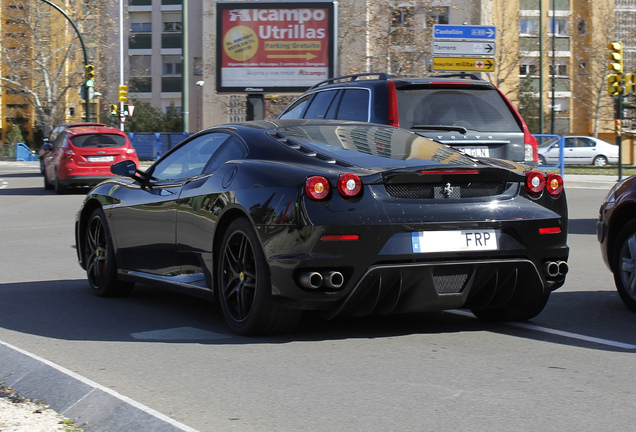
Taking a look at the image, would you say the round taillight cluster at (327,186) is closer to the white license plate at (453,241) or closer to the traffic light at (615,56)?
the white license plate at (453,241)

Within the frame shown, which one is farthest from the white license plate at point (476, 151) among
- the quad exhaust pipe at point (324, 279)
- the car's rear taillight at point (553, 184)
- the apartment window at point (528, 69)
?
the apartment window at point (528, 69)

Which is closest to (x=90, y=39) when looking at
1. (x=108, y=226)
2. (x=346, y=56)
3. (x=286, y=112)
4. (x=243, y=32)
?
(x=346, y=56)

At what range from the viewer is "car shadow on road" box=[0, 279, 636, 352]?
6122 mm

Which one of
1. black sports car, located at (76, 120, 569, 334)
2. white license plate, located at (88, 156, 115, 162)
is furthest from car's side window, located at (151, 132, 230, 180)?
white license plate, located at (88, 156, 115, 162)

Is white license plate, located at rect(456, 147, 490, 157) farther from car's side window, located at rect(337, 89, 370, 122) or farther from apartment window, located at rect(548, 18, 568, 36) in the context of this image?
apartment window, located at rect(548, 18, 568, 36)

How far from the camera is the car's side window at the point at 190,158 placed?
22.3 ft

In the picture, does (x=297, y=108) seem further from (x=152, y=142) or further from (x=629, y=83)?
(x=152, y=142)

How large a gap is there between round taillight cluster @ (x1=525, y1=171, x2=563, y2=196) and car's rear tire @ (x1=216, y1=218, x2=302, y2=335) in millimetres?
1612

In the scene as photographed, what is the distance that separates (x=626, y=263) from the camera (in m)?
7.19

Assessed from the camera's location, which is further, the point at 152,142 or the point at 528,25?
the point at 528,25

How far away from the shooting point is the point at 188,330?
250 inches

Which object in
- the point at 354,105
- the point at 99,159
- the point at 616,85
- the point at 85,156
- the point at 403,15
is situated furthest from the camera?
the point at 403,15

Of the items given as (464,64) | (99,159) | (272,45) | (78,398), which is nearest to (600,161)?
Answer: (464,64)

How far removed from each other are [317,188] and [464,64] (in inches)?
978
